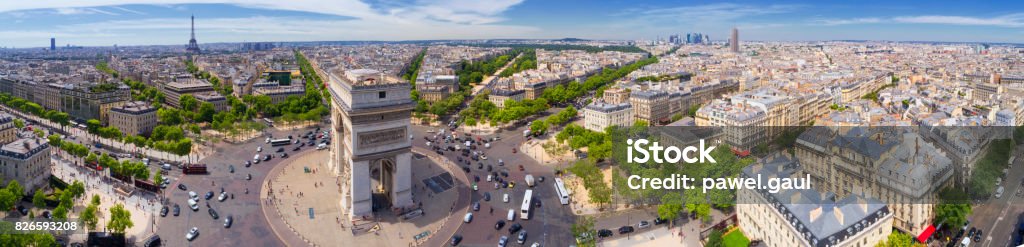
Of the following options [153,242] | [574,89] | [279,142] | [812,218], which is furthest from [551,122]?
[153,242]

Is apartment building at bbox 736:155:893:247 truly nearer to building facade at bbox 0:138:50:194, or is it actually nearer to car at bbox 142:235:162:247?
car at bbox 142:235:162:247

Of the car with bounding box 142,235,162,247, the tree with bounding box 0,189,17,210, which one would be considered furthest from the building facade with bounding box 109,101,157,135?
the car with bounding box 142,235,162,247

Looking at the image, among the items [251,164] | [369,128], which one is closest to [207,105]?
[251,164]

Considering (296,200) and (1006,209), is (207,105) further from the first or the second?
(1006,209)

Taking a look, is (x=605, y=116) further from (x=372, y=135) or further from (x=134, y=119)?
(x=134, y=119)

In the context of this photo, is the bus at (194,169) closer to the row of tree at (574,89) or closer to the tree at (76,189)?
the tree at (76,189)

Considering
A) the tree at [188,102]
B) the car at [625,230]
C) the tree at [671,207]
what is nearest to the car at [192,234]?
the car at [625,230]

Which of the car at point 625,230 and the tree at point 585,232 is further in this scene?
the car at point 625,230
